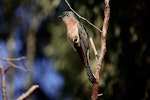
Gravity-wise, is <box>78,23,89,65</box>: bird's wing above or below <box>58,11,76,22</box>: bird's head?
below

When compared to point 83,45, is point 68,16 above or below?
above

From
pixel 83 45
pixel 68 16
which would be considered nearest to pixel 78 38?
pixel 83 45

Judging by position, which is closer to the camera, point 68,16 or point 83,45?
point 83,45

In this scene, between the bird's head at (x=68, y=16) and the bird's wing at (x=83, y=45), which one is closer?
the bird's wing at (x=83, y=45)

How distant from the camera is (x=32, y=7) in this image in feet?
19.8

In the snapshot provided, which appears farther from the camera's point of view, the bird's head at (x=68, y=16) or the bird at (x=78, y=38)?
the bird's head at (x=68, y=16)

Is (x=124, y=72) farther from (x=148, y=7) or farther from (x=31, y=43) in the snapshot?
(x=31, y=43)

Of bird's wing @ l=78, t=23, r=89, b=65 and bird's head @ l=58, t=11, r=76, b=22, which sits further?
bird's head @ l=58, t=11, r=76, b=22

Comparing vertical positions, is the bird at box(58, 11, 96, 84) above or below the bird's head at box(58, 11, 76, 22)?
below

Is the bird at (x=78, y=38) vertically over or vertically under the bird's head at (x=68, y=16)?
under

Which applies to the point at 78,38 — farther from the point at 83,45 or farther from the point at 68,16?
the point at 68,16

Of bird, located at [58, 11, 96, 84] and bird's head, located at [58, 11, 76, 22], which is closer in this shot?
bird, located at [58, 11, 96, 84]

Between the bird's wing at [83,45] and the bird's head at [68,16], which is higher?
the bird's head at [68,16]

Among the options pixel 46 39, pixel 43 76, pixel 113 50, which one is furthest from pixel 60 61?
pixel 43 76
